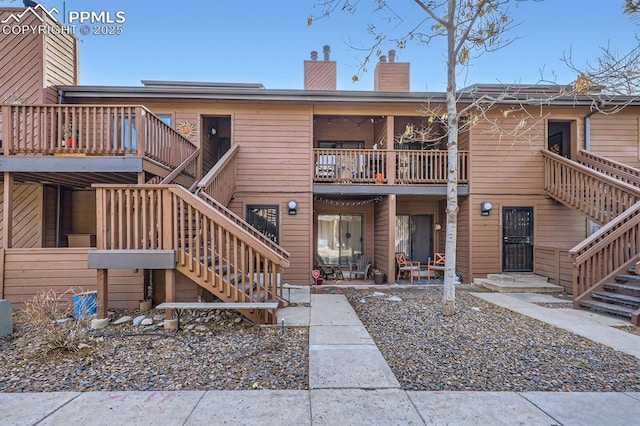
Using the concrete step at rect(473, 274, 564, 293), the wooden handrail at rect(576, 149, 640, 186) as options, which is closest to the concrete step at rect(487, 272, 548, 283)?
the concrete step at rect(473, 274, 564, 293)

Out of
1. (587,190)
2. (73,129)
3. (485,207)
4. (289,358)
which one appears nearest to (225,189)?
(73,129)

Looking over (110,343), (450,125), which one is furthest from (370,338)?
(450,125)

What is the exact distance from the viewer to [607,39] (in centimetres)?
446

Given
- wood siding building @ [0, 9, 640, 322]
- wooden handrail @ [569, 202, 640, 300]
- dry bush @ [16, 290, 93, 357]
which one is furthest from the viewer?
wood siding building @ [0, 9, 640, 322]

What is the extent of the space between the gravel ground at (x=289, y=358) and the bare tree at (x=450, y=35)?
49.5 inches

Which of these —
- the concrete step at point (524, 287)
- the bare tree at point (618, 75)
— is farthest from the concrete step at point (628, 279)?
the bare tree at point (618, 75)

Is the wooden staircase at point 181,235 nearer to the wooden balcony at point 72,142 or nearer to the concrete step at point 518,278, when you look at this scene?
the wooden balcony at point 72,142

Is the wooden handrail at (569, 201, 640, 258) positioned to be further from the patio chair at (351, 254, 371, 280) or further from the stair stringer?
the stair stringer

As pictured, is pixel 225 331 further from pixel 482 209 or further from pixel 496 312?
pixel 482 209

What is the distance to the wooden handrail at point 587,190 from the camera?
6.63 m

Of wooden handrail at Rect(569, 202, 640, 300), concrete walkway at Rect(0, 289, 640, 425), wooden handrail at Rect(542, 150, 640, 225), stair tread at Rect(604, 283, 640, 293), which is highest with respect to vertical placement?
wooden handrail at Rect(542, 150, 640, 225)

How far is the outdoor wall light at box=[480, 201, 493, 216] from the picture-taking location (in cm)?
850

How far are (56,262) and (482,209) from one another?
10.2 m

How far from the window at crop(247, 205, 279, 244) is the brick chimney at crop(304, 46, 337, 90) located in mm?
5977
